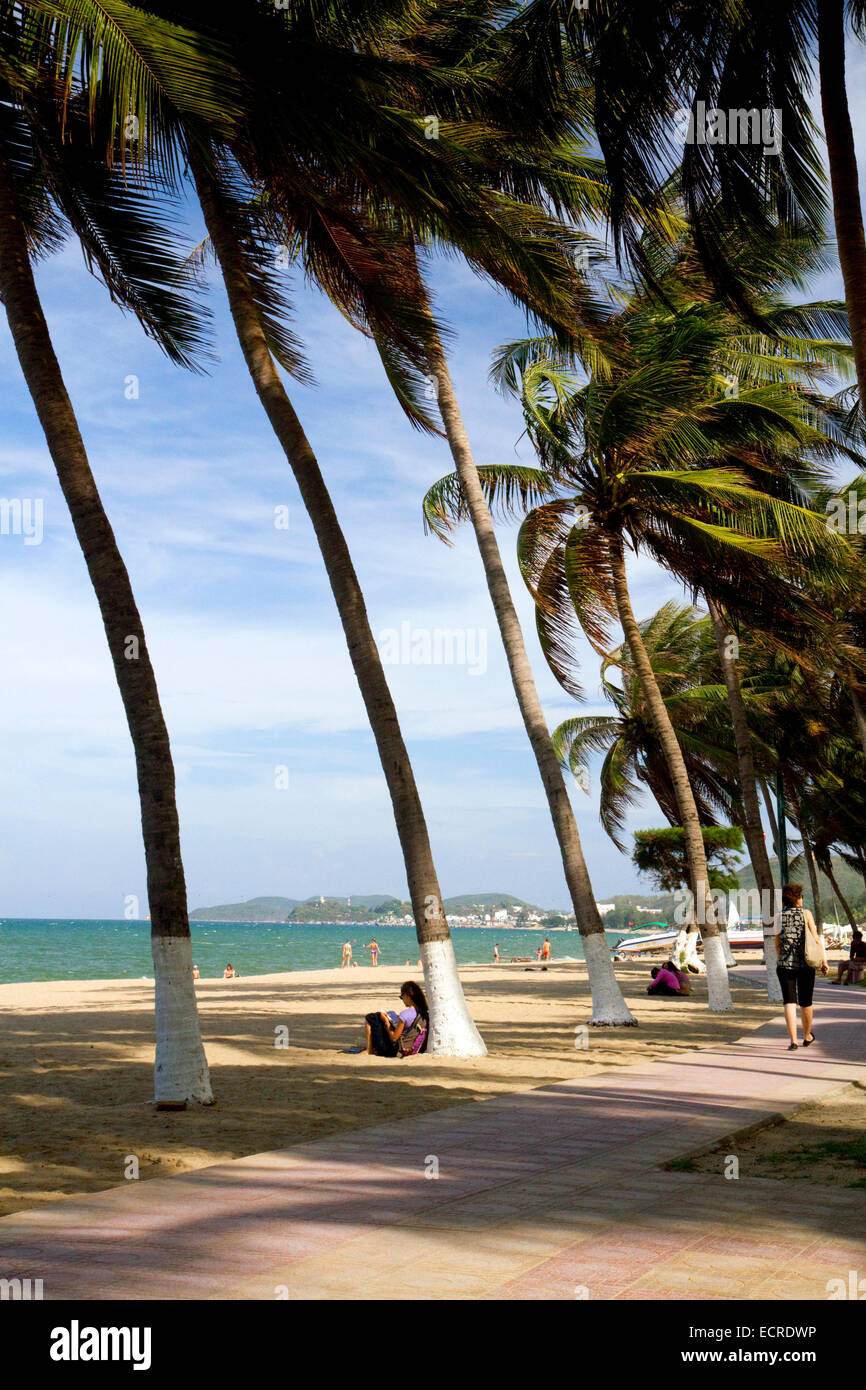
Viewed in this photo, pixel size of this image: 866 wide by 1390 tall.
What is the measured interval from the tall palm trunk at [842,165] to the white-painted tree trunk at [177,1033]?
653 centimetres

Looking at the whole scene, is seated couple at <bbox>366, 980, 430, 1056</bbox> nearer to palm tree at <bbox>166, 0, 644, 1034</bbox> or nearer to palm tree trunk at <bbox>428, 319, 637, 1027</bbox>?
palm tree at <bbox>166, 0, 644, 1034</bbox>

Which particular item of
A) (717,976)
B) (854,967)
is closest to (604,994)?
(717,976)

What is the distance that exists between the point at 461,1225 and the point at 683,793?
1403 centimetres

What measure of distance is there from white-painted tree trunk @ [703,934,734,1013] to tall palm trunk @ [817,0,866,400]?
43.5 feet

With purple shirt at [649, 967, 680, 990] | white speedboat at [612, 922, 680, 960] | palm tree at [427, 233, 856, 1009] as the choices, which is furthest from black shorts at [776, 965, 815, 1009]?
white speedboat at [612, 922, 680, 960]

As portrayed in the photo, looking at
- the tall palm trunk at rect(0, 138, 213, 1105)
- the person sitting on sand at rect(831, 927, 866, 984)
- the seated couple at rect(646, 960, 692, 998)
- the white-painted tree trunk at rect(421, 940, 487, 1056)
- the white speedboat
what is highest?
the tall palm trunk at rect(0, 138, 213, 1105)

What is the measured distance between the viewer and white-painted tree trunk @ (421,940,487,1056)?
473 inches

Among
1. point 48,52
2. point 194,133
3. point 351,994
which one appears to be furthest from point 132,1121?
point 351,994

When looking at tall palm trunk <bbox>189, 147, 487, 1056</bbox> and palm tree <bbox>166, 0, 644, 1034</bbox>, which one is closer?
palm tree <bbox>166, 0, 644, 1034</bbox>

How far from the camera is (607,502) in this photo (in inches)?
699

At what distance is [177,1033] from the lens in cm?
887

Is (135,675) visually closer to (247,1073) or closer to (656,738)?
(247,1073)
